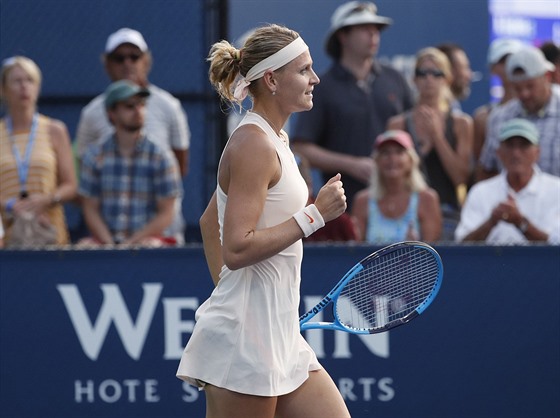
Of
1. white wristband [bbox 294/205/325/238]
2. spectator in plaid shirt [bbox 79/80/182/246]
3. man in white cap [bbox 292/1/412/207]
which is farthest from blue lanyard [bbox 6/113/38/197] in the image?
white wristband [bbox 294/205/325/238]

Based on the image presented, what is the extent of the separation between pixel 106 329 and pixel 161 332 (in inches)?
10.3

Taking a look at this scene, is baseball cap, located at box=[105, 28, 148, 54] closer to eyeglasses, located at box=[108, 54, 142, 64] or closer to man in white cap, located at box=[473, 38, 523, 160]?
eyeglasses, located at box=[108, 54, 142, 64]

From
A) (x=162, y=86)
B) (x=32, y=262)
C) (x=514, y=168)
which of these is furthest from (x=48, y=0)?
(x=514, y=168)

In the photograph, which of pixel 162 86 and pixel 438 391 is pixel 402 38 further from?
pixel 438 391

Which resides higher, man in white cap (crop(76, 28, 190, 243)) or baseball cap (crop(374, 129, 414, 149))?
man in white cap (crop(76, 28, 190, 243))

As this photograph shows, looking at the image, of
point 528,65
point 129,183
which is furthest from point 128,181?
point 528,65

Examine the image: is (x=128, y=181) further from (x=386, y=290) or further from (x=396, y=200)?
(x=386, y=290)

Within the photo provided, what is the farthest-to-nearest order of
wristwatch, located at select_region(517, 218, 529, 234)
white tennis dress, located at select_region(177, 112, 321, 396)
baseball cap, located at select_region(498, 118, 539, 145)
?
baseball cap, located at select_region(498, 118, 539, 145) < wristwatch, located at select_region(517, 218, 529, 234) < white tennis dress, located at select_region(177, 112, 321, 396)

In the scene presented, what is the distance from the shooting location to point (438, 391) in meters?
5.68

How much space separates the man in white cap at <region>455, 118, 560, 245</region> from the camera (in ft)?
20.4

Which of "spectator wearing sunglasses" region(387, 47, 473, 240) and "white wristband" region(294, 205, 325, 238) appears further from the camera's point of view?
"spectator wearing sunglasses" region(387, 47, 473, 240)

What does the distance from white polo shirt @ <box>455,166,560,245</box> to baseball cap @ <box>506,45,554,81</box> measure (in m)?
0.67

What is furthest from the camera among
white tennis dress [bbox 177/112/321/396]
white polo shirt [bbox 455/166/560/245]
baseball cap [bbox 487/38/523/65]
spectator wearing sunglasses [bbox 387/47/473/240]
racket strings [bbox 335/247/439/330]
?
baseball cap [bbox 487/38/523/65]

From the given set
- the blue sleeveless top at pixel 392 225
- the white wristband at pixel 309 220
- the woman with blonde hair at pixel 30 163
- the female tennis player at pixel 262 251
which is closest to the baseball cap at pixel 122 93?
the woman with blonde hair at pixel 30 163
